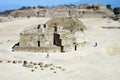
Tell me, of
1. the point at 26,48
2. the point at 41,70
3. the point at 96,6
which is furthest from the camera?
the point at 96,6

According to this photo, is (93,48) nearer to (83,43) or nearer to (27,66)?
(83,43)

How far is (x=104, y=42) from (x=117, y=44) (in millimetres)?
2610

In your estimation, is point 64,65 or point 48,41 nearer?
point 64,65

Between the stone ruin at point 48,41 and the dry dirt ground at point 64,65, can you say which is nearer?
the dry dirt ground at point 64,65

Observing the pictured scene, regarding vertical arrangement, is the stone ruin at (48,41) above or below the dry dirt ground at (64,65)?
above

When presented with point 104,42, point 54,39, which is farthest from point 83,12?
point 54,39

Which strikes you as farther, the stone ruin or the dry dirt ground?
the stone ruin

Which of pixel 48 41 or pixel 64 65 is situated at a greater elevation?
pixel 48 41

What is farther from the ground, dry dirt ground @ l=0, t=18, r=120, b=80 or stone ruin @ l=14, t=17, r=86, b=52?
stone ruin @ l=14, t=17, r=86, b=52

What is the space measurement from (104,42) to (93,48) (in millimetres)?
5887

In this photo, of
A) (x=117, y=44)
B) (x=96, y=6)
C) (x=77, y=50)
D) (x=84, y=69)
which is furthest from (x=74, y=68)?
(x=96, y=6)

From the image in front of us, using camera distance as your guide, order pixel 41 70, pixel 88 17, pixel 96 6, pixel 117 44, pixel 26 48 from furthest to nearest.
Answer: pixel 96 6 → pixel 88 17 → pixel 117 44 → pixel 26 48 → pixel 41 70

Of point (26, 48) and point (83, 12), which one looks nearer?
point (26, 48)

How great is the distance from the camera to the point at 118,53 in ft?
116
